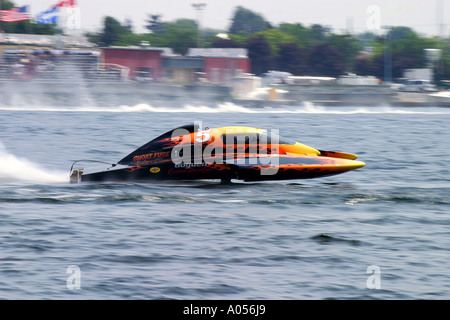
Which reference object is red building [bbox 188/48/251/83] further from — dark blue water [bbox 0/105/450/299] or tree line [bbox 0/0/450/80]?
dark blue water [bbox 0/105/450/299]

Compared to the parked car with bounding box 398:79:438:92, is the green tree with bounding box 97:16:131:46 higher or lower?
higher

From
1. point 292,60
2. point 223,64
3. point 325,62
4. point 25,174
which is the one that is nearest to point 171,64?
point 223,64

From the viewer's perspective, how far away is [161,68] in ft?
309

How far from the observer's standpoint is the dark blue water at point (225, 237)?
30.6 ft

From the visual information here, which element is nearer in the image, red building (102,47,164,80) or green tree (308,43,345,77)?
red building (102,47,164,80)

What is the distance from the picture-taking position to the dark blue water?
9.32 metres

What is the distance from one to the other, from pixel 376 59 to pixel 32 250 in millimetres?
106072

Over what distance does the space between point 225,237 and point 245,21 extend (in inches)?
6970

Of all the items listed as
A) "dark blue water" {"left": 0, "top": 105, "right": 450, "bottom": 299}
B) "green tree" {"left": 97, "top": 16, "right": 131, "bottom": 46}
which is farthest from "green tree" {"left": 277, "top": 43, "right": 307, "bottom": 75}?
"dark blue water" {"left": 0, "top": 105, "right": 450, "bottom": 299}

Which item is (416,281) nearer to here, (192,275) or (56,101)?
(192,275)

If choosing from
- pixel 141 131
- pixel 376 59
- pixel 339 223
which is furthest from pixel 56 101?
pixel 339 223

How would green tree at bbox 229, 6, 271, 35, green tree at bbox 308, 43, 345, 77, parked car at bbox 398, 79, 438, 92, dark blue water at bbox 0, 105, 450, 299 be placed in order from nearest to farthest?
1. dark blue water at bbox 0, 105, 450, 299
2. parked car at bbox 398, 79, 438, 92
3. green tree at bbox 308, 43, 345, 77
4. green tree at bbox 229, 6, 271, 35

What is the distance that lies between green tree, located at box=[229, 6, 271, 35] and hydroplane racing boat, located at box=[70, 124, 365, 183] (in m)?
154

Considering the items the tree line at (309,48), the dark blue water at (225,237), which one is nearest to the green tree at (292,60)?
the tree line at (309,48)
